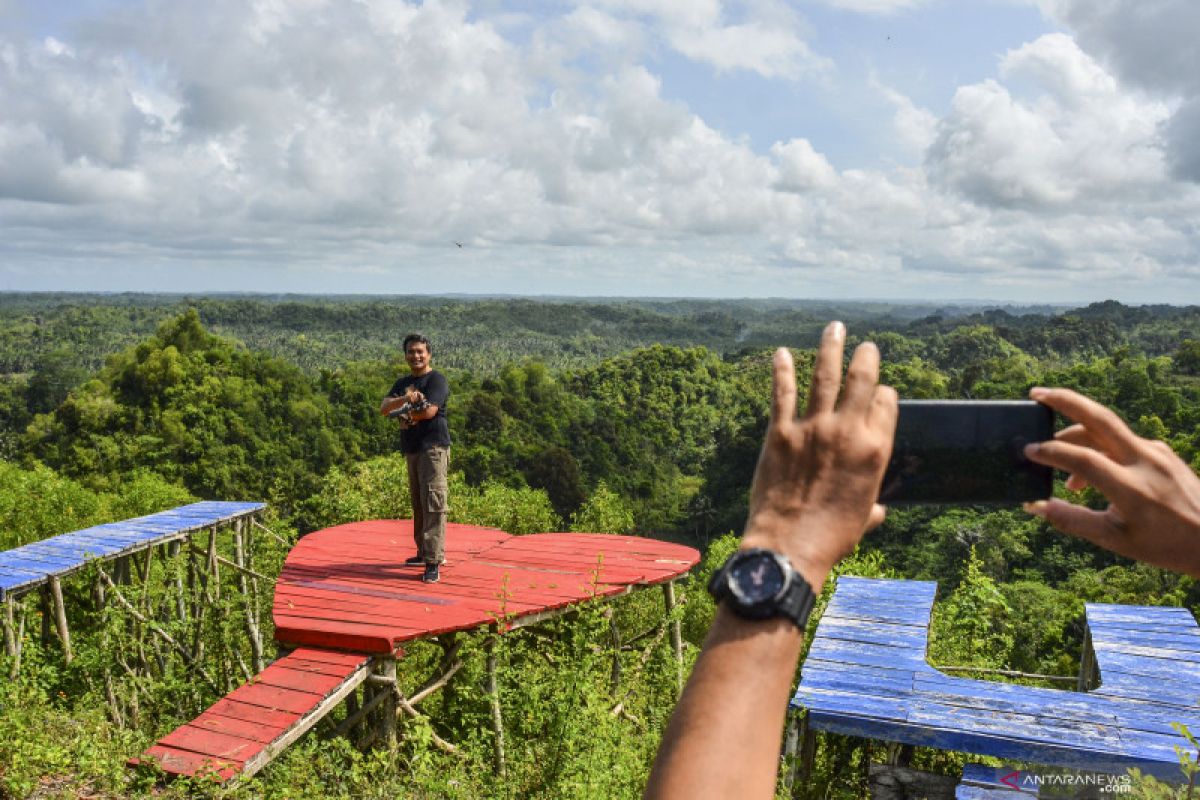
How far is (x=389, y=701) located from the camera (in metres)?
5.45

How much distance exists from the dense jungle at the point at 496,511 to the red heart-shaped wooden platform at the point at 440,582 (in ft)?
1.02

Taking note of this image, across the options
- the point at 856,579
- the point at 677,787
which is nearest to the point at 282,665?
the point at 856,579

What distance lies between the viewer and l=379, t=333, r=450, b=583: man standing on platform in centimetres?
595

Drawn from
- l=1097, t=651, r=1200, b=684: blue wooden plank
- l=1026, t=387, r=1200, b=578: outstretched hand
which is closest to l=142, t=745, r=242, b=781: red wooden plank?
l=1026, t=387, r=1200, b=578: outstretched hand

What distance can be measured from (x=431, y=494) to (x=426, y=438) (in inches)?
15.6

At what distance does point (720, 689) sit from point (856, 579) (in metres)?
6.20

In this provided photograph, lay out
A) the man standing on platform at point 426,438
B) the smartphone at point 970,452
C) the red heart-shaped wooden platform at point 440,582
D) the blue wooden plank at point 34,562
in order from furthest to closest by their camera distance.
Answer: the blue wooden plank at point 34,562, the man standing on platform at point 426,438, the red heart-shaped wooden platform at point 440,582, the smartphone at point 970,452

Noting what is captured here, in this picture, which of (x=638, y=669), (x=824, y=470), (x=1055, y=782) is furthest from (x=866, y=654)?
(x=824, y=470)

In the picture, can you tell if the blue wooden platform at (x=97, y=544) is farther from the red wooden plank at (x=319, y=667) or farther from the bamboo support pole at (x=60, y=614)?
the red wooden plank at (x=319, y=667)

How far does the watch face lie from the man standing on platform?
5056 mm

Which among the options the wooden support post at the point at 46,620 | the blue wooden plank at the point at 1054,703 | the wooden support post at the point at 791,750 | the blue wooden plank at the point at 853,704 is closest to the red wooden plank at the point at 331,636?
the wooden support post at the point at 791,750

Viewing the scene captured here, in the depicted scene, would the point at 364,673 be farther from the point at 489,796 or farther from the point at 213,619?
the point at 213,619

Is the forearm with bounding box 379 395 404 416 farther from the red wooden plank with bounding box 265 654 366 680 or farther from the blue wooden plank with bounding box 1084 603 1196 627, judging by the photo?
the blue wooden plank with bounding box 1084 603 1196 627

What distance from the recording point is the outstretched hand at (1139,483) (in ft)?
3.40
